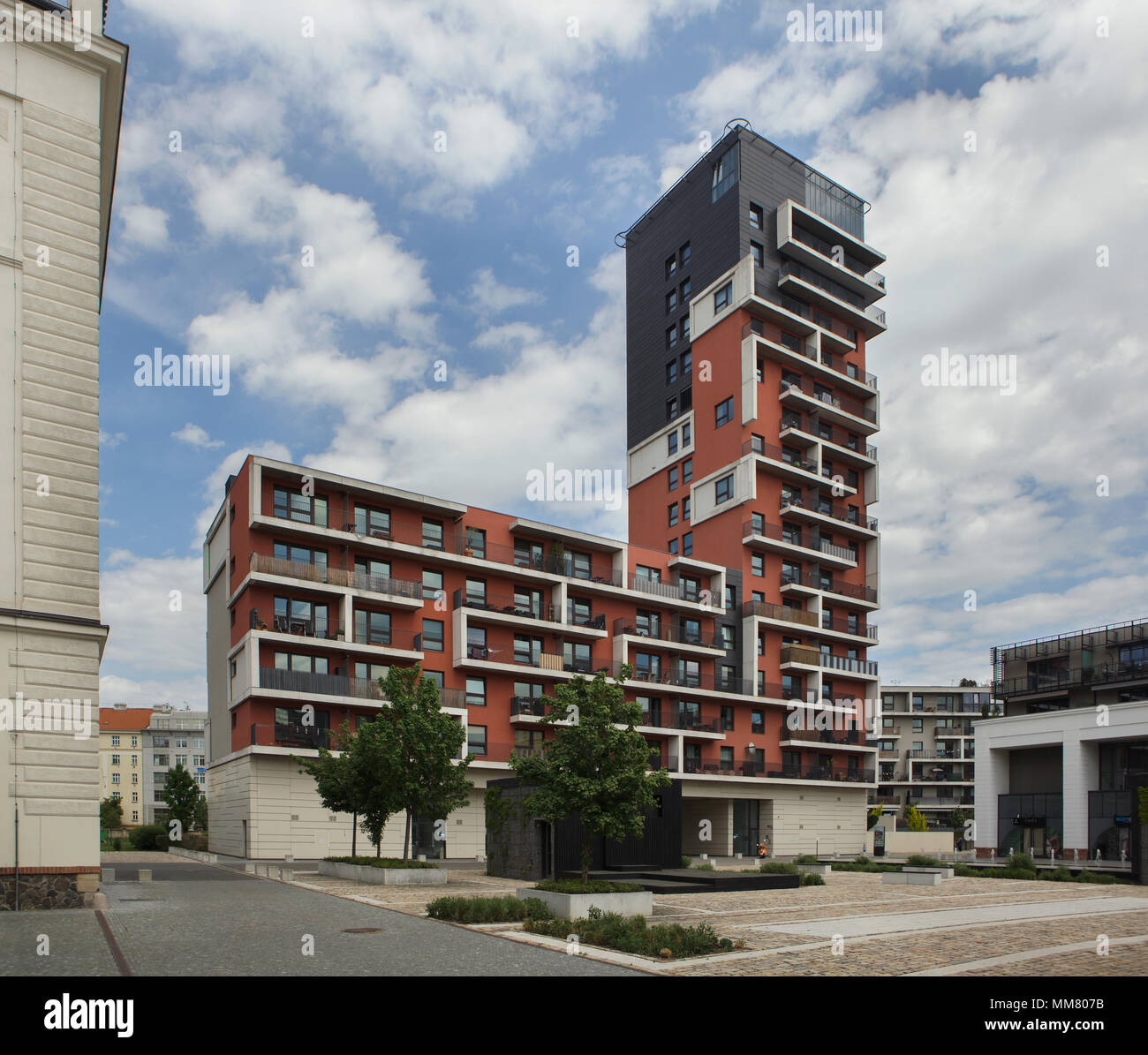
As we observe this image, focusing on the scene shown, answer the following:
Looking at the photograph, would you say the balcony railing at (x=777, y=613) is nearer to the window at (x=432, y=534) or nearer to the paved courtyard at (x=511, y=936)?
the window at (x=432, y=534)

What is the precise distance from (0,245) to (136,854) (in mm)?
40680

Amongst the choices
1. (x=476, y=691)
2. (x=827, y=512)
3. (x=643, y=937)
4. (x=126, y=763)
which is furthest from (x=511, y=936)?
(x=126, y=763)

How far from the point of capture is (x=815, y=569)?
7125 centimetres

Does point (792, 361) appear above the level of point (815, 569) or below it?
above

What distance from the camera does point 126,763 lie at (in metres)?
149

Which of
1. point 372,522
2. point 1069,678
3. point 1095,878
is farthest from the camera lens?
point 1069,678

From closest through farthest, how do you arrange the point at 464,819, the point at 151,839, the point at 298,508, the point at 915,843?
the point at 298,508
the point at 464,819
the point at 151,839
the point at 915,843

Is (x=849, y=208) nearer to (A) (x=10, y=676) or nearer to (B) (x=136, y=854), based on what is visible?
(B) (x=136, y=854)

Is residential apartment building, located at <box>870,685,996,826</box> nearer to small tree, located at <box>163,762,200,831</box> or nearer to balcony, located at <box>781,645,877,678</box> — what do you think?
balcony, located at <box>781,645,877,678</box>

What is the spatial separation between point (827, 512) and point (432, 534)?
31.4 meters

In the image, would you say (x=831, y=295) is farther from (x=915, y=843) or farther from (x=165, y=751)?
(x=165, y=751)

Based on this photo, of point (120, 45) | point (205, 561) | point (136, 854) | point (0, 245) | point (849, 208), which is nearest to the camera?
point (0, 245)

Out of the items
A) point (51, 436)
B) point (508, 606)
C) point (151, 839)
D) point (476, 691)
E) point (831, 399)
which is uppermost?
point (831, 399)
